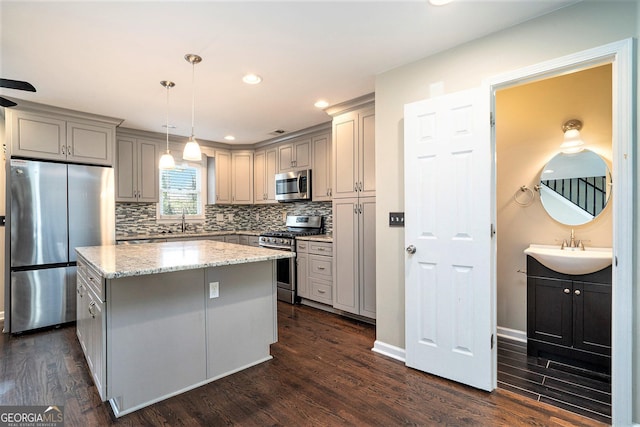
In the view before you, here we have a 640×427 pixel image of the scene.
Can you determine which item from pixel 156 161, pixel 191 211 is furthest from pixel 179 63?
pixel 191 211

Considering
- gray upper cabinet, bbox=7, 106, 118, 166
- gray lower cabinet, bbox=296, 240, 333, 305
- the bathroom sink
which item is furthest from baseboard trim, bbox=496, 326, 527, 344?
gray upper cabinet, bbox=7, 106, 118, 166

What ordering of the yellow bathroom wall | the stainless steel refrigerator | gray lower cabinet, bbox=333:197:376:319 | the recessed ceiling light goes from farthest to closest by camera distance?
gray lower cabinet, bbox=333:197:376:319 < the stainless steel refrigerator < the recessed ceiling light < the yellow bathroom wall

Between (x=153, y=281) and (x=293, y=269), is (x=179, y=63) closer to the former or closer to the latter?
(x=153, y=281)

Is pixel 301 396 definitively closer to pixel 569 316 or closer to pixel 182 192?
pixel 569 316

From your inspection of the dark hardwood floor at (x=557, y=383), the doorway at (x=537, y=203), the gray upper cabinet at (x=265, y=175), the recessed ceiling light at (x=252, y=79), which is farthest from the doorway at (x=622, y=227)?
the gray upper cabinet at (x=265, y=175)

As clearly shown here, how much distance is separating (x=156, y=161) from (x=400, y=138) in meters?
3.75

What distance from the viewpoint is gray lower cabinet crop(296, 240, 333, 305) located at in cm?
395

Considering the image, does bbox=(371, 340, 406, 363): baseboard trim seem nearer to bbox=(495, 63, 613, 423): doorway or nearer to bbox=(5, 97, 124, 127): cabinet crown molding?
bbox=(495, 63, 613, 423): doorway

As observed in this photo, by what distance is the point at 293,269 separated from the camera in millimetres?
4410

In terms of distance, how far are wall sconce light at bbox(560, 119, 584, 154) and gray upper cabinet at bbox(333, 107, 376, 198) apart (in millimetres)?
1692

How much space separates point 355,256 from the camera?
360 centimetres

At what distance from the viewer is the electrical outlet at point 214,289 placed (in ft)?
7.59

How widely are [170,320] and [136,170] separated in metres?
3.21

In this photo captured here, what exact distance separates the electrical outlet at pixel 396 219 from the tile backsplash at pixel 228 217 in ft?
6.62
